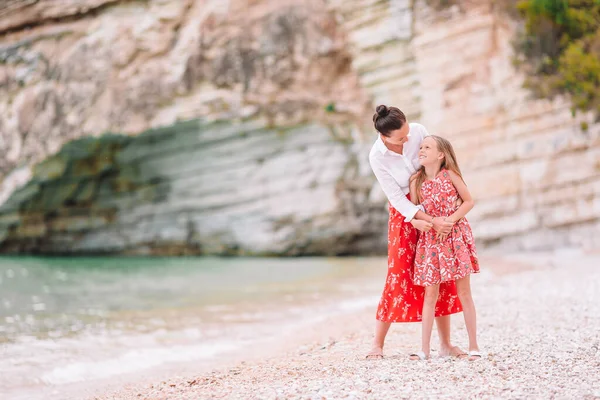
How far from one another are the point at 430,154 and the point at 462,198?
0.33m

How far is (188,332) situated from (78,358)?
A: 127 cm

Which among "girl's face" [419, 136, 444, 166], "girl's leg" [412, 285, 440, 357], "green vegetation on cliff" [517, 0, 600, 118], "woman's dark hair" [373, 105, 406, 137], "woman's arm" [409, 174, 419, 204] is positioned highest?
"green vegetation on cliff" [517, 0, 600, 118]

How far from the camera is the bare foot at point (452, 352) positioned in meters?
3.65

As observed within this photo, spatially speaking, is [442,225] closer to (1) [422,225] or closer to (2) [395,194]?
(1) [422,225]

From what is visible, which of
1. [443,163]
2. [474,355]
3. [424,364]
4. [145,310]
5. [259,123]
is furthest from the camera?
[259,123]

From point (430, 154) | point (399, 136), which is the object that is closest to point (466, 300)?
point (430, 154)

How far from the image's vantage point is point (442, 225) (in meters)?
3.57

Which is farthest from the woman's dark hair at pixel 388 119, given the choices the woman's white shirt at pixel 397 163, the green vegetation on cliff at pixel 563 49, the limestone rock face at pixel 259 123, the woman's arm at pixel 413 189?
the green vegetation on cliff at pixel 563 49

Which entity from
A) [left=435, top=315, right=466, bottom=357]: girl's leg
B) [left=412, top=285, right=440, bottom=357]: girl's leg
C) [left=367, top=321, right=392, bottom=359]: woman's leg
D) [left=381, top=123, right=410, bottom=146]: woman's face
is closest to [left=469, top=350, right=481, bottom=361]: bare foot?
[left=435, top=315, right=466, bottom=357]: girl's leg

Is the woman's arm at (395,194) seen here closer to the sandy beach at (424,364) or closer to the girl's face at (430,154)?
the girl's face at (430,154)

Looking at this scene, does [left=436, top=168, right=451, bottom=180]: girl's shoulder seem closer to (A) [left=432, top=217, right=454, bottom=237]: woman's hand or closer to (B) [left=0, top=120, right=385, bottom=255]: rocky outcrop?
(A) [left=432, top=217, right=454, bottom=237]: woman's hand

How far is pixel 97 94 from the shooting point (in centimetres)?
1449

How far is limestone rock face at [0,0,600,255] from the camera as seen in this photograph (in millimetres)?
12750

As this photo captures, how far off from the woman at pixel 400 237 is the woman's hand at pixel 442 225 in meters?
0.14
